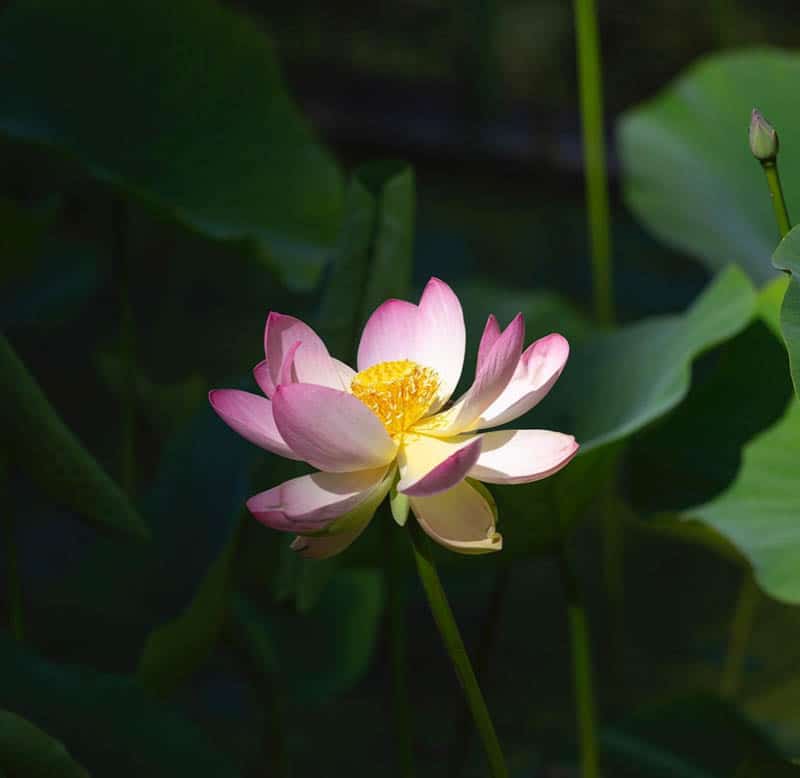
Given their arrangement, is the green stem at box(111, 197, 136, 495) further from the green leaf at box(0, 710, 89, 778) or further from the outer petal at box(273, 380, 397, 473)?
the outer petal at box(273, 380, 397, 473)

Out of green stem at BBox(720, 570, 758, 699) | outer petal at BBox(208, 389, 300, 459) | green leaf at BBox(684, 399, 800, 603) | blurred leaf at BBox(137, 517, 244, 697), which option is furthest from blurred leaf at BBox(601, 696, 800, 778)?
outer petal at BBox(208, 389, 300, 459)

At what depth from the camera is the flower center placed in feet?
1.44

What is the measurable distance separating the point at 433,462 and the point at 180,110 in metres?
0.64

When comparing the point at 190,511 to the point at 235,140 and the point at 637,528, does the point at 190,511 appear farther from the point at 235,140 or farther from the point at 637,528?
the point at 637,528

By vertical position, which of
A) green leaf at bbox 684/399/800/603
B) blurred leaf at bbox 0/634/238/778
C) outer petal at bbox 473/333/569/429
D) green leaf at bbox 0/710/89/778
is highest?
outer petal at bbox 473/333/569/429

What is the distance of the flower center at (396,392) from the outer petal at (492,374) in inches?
0.7

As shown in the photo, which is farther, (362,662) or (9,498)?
(362,662)

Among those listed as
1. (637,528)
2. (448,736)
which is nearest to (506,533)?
(448,736)

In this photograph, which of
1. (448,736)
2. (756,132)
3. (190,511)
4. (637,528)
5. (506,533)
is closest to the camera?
(756,132)

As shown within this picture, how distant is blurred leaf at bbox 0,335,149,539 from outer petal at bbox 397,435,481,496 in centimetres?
23

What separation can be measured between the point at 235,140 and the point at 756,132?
573mm

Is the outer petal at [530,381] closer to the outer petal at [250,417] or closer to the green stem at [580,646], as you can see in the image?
the outer petal at [250,417]

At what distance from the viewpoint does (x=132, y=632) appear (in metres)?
0.88

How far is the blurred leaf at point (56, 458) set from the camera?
58 cm
